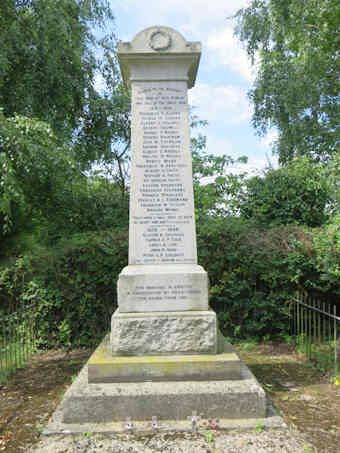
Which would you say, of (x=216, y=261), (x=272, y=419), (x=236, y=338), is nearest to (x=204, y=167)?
(x=216, y=261)

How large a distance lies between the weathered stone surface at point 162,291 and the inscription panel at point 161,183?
0.65 feet

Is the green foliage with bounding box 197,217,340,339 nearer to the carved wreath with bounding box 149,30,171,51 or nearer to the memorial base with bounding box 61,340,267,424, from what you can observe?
the memorial base with bounding box 61,340,267,424

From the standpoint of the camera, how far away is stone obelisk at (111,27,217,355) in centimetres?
344

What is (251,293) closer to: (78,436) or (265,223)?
(265,223)

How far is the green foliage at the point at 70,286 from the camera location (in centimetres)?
602

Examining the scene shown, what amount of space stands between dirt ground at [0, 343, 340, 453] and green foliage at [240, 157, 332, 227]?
107 inches

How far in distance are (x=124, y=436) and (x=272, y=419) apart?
1.24 meters

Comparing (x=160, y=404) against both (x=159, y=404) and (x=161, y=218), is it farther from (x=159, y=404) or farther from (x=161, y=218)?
(x=161, y=218)

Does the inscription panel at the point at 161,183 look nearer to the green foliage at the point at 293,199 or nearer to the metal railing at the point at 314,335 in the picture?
the metal railing at the point at 314,335

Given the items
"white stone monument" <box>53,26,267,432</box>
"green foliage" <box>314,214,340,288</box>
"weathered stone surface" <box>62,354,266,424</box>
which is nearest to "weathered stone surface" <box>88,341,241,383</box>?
"white stone monument" <box>53,26,267,432</box>

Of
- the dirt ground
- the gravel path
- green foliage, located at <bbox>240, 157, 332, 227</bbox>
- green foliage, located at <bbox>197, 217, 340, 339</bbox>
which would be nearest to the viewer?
the gravel path

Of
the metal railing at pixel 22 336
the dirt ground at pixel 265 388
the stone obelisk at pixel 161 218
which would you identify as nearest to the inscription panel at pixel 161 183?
the stone obelisk at pixel 161 218

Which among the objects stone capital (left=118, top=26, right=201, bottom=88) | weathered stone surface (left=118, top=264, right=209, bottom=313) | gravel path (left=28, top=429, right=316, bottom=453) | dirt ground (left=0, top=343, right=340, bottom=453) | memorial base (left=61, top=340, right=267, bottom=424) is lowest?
dirt ground (left=0, top=343, right=340, bottom=453)

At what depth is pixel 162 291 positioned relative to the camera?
3.60 metres
